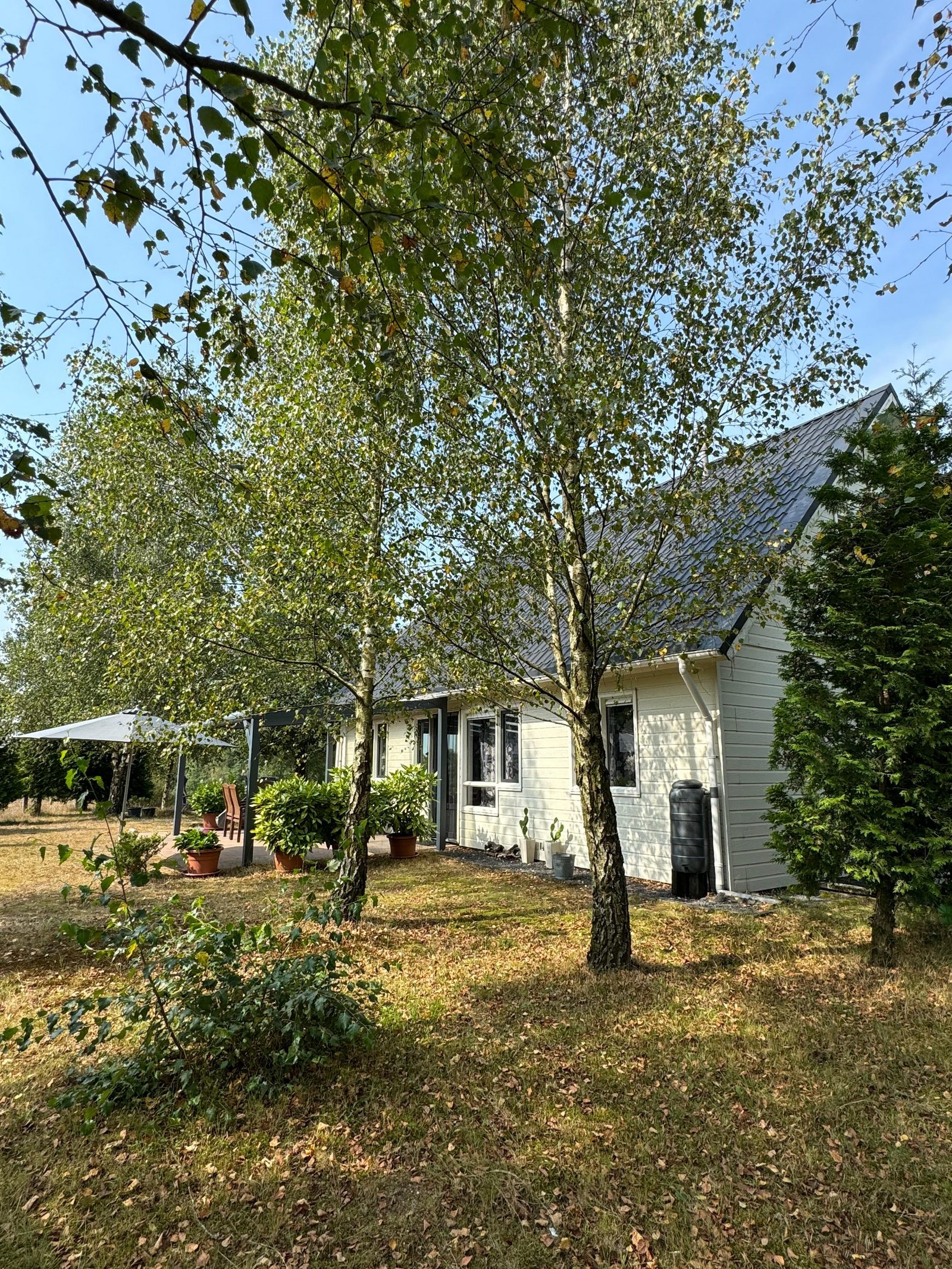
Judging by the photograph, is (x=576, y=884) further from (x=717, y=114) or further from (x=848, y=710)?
(x=717, y=114)

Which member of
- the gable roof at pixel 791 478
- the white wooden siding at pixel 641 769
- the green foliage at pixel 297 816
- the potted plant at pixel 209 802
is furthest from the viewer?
the potted plant at pixel 209 802

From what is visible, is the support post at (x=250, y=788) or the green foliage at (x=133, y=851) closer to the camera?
the green foliage at (x=133, y=851)

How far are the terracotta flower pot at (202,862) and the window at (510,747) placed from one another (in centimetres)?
521

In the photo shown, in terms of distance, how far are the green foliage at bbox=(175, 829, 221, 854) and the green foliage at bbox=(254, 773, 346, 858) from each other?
0.71 meters

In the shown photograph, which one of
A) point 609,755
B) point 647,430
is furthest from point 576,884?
point 647,430

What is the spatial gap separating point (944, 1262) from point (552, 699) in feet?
14.0

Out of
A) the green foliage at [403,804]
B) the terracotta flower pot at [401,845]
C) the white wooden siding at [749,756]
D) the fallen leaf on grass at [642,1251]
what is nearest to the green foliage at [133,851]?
the fallen leaf on grass at [642,1251]

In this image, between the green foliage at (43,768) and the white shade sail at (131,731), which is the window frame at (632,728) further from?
the green foliage at (43,768)

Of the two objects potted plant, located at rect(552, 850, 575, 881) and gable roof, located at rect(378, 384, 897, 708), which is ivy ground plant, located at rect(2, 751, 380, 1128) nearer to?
gable roof, located at rect(378, 384, 897, 708)

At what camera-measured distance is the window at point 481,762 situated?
13672 mm

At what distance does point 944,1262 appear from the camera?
2.65 metres

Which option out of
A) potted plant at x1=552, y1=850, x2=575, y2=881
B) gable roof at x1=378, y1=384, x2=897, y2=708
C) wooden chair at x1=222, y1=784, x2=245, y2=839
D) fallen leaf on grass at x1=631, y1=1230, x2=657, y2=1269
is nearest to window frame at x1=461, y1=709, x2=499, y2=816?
gable roof at x1=378, y1=384, x2=897, y2=708

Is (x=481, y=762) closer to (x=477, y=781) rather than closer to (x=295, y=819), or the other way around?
(x=477, y=781)

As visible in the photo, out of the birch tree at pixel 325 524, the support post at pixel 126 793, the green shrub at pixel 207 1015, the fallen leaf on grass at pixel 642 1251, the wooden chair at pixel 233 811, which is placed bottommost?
the fallen leaf on grass at pixel 642 1251
